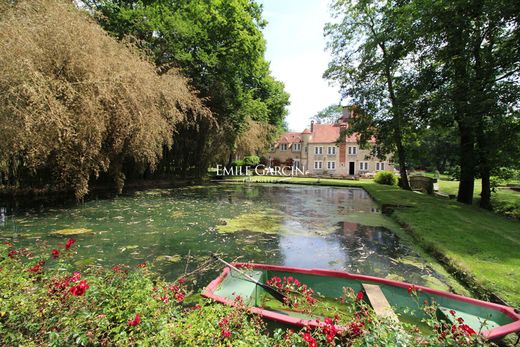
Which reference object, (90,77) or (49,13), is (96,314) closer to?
(90,77)

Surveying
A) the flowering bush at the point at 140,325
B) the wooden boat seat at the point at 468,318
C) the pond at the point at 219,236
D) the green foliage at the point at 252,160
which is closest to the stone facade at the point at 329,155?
the green foliage at the point at 252,160

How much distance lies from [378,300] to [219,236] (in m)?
5.24

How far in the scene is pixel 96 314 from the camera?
2.35 meters

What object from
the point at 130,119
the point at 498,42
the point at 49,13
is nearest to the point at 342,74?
the point at 498,42

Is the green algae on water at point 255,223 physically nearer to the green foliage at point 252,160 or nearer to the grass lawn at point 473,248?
the grass lawn at point 473,248

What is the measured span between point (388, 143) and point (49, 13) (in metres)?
20.6

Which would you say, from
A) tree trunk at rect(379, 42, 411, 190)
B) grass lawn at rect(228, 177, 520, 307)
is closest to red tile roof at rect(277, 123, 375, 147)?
tree trunk at rect(379, 42, 411, 190)

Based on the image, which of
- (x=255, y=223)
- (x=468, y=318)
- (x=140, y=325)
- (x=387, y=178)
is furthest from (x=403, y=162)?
(x=140, y=325)

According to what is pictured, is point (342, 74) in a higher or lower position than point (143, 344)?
higher

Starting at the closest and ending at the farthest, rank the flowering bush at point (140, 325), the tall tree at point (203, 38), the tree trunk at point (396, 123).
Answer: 1. the flowering bush at point (140, 325)
2. the tree trunk at point (396, 123)
3. the tall tree at point (203, 38)

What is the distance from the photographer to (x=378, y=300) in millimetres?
3328

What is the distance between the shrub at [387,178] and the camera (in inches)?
1064

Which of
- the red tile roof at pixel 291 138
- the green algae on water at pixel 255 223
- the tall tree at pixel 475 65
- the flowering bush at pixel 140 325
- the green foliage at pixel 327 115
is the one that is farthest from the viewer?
the green foliage at pixel 327 115

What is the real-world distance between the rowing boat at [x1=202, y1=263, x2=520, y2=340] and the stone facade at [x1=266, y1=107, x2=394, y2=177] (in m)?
38.1
